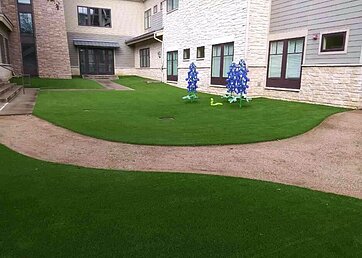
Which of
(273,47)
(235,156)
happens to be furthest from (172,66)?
(235,156)

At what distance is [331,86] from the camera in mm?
10750

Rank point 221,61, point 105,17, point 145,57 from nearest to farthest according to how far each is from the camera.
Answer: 1. point 221,61
2. point 145,57
3. point 105,17

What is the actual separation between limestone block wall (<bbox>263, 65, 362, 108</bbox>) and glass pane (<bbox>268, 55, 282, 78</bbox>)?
1055 millimetres

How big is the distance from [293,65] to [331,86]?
198 cm

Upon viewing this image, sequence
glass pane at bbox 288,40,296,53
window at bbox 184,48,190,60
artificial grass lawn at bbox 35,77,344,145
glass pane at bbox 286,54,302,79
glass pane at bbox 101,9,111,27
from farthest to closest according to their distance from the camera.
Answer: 1. glass pane at bbox 101,9,111,27
2. window at bbox 184,48,190,60
3. glass pane at bbox 288,40,296,53
4. glass pane at bbox 286,54,302,79
5. artificial grass lawn at bbox 35,77,344,145

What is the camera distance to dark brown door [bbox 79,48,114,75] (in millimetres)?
27438

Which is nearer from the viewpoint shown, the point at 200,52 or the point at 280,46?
the point at 280,46

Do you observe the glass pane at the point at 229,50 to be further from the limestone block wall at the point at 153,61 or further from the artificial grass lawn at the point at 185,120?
the limestone block wall at the point at 153,61

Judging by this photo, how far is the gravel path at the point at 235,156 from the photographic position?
14.9 ft

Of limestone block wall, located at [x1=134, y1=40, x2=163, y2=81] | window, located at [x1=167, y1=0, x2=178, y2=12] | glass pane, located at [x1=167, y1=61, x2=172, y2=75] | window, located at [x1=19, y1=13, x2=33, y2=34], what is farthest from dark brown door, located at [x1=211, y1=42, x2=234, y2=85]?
window, located at [x1=19, y1=13, x2=33, y2=34]

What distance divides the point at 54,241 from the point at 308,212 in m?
2.56

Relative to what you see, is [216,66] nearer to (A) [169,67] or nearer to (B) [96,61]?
(A) [169,67]

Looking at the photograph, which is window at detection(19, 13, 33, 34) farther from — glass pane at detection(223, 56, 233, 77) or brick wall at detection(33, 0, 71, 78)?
glass pane at detection(223, 56, 233, 77)

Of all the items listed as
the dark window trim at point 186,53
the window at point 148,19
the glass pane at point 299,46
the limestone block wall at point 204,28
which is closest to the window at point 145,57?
the window at point 148,19
